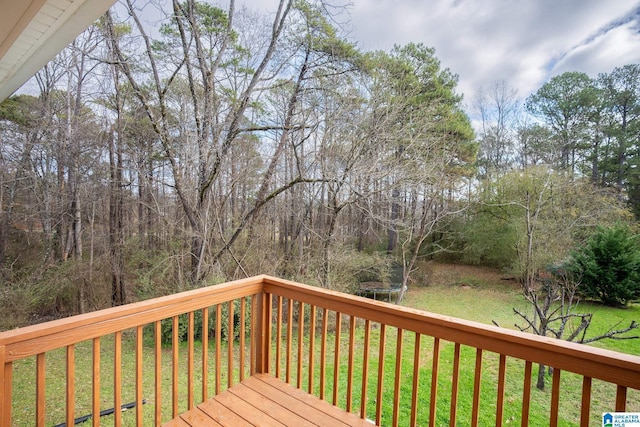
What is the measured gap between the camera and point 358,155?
221 inches

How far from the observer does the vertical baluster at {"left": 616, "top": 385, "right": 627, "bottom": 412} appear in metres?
1.09

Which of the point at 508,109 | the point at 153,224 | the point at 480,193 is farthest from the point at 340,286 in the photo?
the point at 508,109

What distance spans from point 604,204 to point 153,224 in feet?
28.7

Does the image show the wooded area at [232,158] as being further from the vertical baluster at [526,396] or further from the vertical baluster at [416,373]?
the vertical baluster at [526,396]

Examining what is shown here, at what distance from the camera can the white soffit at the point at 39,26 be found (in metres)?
1.23

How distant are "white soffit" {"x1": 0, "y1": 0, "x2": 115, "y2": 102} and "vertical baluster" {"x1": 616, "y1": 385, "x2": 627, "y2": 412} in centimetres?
243

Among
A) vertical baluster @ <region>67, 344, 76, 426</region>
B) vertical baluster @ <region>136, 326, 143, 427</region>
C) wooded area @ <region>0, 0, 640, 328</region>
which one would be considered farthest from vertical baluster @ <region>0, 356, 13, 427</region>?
wooded area @ <region>0, 0, 640, 328</region>

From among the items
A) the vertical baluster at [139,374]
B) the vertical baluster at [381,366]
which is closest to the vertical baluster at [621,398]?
the vertical baluster at [381,366]

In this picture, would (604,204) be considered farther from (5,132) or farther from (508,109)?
(5,132)

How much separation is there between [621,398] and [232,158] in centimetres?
597

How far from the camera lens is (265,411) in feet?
Answer: 6.02

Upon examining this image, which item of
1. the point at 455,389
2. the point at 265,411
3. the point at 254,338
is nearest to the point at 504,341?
the point at 455,389

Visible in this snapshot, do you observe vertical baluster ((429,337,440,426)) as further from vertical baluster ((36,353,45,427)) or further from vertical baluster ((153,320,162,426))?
vertical baluster ((36,353,45,427))

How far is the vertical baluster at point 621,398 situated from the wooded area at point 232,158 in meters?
4.59
